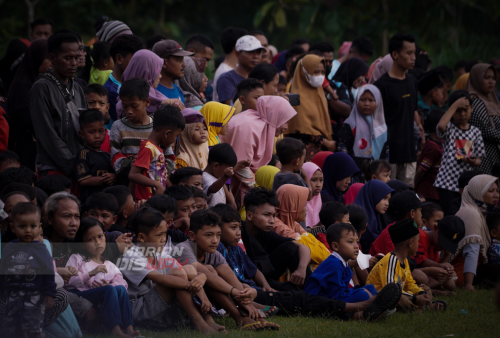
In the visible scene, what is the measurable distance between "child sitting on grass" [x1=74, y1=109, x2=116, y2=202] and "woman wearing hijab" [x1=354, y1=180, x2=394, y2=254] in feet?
10.4

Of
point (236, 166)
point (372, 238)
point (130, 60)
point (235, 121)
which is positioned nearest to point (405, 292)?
point (372, 238)

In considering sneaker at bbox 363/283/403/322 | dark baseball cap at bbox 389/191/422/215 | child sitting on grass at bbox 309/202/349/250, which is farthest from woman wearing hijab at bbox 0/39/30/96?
sneaker at bbox 363/283/403/322

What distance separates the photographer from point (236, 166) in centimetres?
679

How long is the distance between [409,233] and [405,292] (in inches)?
23.9

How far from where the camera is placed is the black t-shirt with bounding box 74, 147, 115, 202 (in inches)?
232

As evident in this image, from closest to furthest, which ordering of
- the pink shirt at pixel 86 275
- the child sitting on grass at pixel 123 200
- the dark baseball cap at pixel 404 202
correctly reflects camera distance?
the pink shirt at pixel 86 275 → the child sitting on grass at pixel 123 200 → the dark baseball cap at pixel 404 202

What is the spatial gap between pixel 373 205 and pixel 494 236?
1570 millimetres

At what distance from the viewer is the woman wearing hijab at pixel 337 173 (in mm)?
8070

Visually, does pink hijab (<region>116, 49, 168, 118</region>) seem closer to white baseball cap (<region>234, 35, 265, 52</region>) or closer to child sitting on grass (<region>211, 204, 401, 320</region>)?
child sitting on grass (<region>211, 204, 401, 320</region>)

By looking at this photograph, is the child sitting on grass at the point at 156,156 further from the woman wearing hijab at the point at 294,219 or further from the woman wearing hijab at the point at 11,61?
the woman wearing hijab at the point at 11,61

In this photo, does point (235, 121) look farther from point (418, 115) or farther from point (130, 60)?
point (418, 115)

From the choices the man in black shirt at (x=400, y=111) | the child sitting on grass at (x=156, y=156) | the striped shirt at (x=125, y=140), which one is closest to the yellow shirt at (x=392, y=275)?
the child sitting on grass at (x=156, y=156)

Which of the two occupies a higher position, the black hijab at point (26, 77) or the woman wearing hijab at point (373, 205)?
the black hijab at point (26, 77)

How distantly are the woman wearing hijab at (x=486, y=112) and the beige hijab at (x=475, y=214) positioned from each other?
58.4 inches
